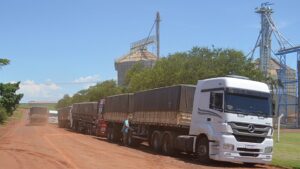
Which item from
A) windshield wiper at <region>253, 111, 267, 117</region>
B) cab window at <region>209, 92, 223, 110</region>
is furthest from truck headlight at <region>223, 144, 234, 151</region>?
windshield wiper at <region>253, 111, 267, 117</region>

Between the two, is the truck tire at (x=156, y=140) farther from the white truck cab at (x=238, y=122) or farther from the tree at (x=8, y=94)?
the tree at (x=8, y=94)

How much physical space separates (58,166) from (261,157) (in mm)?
8226

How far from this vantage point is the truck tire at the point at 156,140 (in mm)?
28205

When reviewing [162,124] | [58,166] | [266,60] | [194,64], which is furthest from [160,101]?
[266,60]

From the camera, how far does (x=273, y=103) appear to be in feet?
71.5

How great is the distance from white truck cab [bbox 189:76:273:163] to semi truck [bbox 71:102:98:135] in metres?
29.1

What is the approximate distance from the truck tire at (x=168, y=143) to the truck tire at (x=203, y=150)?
3.67 metres

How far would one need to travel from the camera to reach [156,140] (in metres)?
28.8

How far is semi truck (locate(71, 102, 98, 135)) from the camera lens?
52156 millimetres

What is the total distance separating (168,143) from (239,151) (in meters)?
6.55

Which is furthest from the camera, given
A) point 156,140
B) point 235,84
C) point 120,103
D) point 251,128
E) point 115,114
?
point 115,114

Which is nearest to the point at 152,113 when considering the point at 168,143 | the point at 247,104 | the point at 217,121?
the point at 168,143

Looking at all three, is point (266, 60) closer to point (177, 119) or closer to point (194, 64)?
point (194, 64)

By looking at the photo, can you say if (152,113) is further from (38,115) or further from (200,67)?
(38,115)
